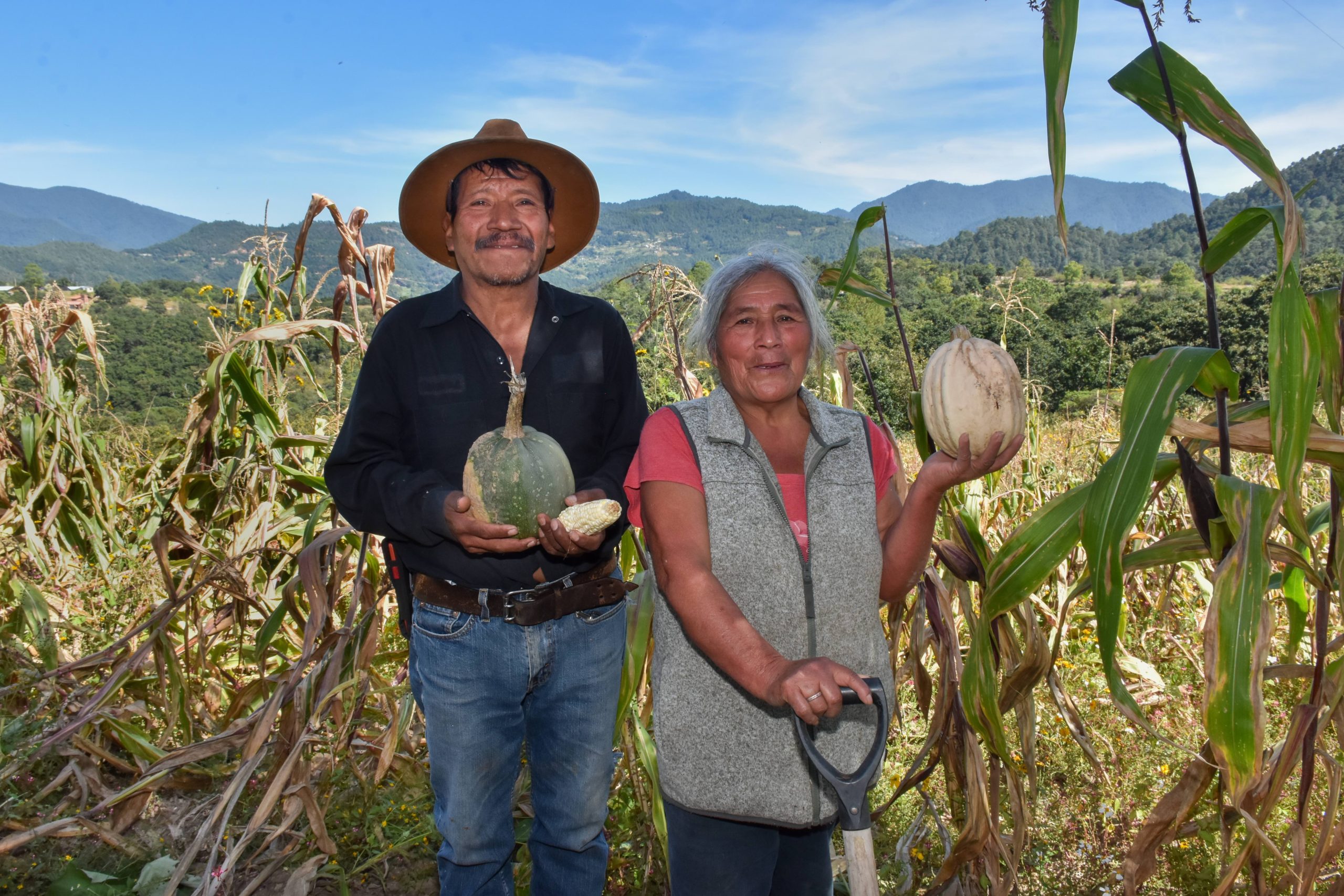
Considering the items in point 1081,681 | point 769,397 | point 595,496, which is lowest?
point 1081,681

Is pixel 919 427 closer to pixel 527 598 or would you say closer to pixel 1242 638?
pixel 1242 638

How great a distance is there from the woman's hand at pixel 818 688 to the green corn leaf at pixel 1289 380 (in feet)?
2.09

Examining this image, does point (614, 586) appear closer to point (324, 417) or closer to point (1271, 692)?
point (324, 417)

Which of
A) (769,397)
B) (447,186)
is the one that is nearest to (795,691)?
(769,397)

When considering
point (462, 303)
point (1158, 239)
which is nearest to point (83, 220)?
point (1158, 239)

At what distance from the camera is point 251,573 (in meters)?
3.02

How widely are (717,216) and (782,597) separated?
644 ft

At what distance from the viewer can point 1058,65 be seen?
1.20 meters

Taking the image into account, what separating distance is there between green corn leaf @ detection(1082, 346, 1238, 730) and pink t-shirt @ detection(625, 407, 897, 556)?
0.54 metres

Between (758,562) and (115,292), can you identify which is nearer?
(758,562)

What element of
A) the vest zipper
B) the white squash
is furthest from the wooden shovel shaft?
the white squash

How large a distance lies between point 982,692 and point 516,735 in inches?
40.7

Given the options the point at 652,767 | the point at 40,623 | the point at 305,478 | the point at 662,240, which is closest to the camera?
the point at 652,767

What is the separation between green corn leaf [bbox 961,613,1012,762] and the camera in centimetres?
167
